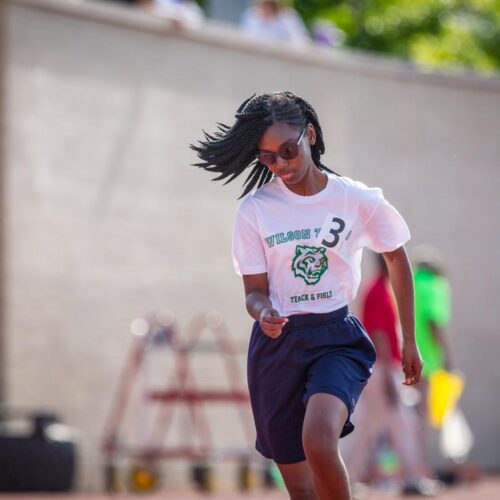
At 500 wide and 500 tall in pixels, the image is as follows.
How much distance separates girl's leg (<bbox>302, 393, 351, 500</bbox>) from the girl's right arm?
359mm

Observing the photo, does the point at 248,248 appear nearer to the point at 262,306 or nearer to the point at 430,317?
the point at 262,306

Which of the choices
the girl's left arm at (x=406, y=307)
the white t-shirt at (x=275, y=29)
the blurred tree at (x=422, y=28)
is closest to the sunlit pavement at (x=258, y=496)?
the white t-shirt at (x=275, y=29)

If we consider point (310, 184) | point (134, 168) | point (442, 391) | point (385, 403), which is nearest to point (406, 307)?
point (310, 184)

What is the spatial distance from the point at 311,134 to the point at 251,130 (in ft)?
0.89

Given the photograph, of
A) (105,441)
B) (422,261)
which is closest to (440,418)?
(422,261)

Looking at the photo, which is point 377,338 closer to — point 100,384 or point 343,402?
point 100,384

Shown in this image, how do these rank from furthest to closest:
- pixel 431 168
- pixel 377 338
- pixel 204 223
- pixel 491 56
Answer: pixel 491 56 → pixel 431 168 → pixel 204 223 → pixel 377 338

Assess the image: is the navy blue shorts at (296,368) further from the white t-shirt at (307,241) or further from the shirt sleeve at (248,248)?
the shirt sleeve at (248,248)

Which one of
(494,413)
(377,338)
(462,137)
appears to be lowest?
(494,413)

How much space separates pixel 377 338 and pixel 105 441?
2.68 m

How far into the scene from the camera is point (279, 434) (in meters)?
5.74

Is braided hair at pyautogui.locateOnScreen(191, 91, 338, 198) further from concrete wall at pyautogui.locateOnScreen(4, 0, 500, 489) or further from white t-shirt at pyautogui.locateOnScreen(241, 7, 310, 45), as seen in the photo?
white t-shirt at pyautogui.locateOnScreen(241, 7, 310, 45)

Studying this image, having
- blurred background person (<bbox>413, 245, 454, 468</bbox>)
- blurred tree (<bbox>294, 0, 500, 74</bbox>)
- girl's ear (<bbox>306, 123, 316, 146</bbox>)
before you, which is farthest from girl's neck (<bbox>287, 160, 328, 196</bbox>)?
blurred tree (<bbox>294, 0, 500, 74</bbox>)

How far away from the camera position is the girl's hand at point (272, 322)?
5.32m
